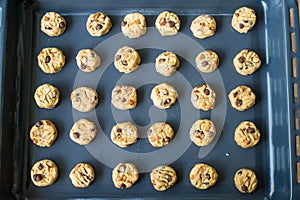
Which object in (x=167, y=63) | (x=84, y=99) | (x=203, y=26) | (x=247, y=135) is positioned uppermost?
(x=203, y=26)

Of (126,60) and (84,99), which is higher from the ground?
(126,60)

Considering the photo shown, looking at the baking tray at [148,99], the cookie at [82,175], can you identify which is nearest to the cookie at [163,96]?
the baking tray at [148,99]

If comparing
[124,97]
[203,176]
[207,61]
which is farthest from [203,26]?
[203,176]

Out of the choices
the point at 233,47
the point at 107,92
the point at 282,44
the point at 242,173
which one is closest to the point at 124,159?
the point at 107,92

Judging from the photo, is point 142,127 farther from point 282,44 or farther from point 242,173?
point 282,44

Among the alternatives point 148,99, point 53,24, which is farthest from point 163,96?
point 53,24

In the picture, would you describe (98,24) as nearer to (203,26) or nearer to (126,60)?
(126,60)
